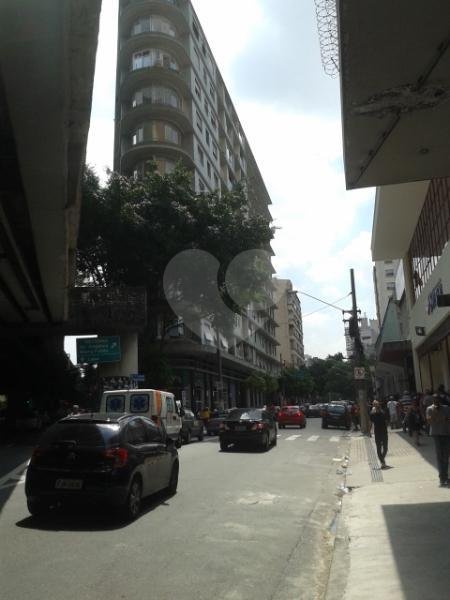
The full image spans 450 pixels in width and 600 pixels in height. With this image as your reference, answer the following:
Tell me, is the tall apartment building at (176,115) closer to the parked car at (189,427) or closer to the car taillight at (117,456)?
the parked car at (189,427)

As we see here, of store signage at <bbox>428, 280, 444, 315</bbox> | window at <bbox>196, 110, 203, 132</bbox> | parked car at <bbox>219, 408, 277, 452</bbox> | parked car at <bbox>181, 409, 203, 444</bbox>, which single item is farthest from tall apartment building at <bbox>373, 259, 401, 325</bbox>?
parked car at <bbox>219, 408, 277, 452</bbox>

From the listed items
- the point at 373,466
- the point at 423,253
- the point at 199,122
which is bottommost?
the point at 373,466

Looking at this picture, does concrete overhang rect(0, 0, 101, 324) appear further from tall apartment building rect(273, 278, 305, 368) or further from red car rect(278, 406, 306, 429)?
tall apartment building rect(273, 278, 305, 368)

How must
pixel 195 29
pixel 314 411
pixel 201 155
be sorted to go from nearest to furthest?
pixel 201 155 → pixel 195 29 → pixel 314 411

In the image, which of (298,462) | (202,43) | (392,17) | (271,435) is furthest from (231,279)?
(202,43)

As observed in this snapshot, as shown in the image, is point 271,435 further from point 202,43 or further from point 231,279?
point 202,43

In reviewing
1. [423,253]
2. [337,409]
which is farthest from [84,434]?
[337,409]

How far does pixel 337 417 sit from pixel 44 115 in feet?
102

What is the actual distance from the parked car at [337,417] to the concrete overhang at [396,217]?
36.6 feet

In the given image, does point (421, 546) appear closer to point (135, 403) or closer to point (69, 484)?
point (69, 484)

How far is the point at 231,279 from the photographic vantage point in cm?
3341

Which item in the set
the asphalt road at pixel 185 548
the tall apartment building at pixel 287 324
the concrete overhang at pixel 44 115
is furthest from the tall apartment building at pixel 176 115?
the tall apartment building at pixel 287 324

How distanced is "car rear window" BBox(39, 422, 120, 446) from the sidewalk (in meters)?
A: 3.61

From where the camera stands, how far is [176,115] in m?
47.9
